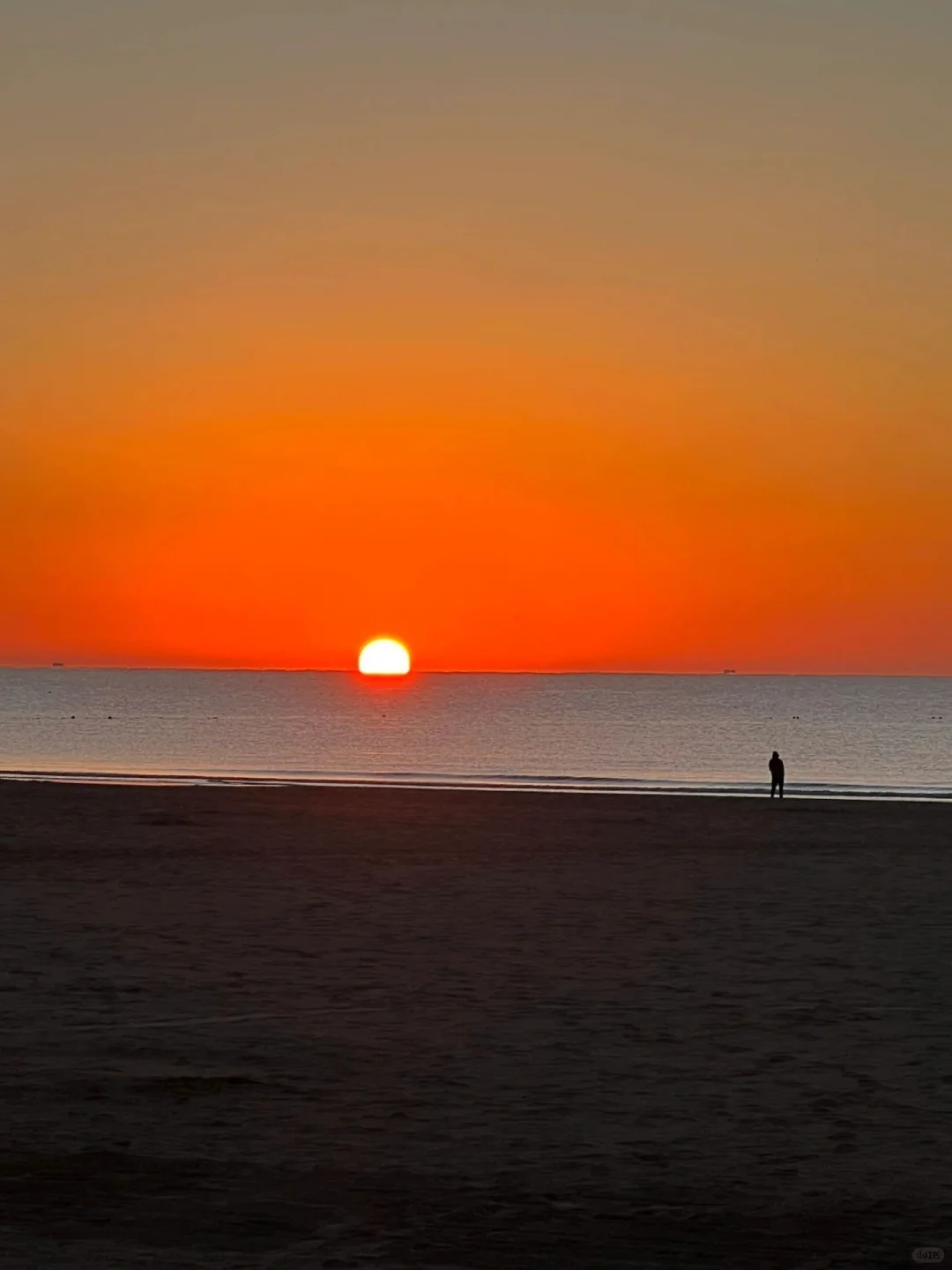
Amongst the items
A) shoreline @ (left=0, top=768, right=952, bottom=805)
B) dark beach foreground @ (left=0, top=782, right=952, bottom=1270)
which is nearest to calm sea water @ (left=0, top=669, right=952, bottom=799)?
shoreline @ (left=0, top=768, right=952, bottom=805)

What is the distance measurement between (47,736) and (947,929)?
11004cm

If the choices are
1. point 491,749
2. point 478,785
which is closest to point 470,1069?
point 478,785

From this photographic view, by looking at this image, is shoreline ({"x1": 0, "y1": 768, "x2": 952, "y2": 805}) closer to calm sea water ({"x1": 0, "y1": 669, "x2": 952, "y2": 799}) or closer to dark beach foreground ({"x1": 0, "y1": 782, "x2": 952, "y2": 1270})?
calm sea water ({"x1": 0, "y1": 669, "x2": 952, "y2": 799})

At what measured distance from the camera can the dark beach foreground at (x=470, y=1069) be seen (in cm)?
828

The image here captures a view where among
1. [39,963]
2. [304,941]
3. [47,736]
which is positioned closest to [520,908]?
[304,941]

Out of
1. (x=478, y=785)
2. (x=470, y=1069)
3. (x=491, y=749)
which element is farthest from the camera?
(x=491, y=749)

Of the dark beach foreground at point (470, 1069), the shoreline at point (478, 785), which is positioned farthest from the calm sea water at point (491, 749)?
the dark beach foreground at point (470, 1069)

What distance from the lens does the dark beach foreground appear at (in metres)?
8.28

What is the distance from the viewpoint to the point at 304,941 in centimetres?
1864

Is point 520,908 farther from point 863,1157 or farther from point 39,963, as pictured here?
point 863,1157

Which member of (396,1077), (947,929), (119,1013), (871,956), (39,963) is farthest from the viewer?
(947,929)

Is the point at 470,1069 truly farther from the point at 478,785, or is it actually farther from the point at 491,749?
the point at 491,749

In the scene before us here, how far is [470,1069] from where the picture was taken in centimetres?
1211

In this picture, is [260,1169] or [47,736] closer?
[260,1169]
